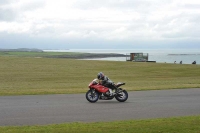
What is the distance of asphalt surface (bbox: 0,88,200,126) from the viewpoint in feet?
37.2

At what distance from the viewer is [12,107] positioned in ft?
45.0

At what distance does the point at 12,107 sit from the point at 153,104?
5470mm

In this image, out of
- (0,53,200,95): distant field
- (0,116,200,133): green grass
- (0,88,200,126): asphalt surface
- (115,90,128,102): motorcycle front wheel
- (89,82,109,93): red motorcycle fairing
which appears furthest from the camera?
(0,53,200,95): distant field

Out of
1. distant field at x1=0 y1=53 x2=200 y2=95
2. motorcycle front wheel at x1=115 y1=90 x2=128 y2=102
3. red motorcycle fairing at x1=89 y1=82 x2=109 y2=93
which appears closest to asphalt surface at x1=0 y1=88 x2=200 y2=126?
motorcycle front wheel at x1=115 y1=90 x2=128 y2=102

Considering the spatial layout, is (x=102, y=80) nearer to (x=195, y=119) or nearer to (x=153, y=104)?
(x=153, y=104)

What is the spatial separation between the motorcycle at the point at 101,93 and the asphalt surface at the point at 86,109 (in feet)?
0.73

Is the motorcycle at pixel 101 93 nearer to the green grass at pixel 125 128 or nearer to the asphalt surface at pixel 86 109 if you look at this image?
the asphalt surface at pixel 86 109

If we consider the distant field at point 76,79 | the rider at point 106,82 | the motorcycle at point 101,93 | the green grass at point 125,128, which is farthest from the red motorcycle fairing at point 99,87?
the green grass at point 125,128

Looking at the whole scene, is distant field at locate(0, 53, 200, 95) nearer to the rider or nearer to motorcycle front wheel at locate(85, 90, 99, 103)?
motorcycle front wheel at locate(85, 90, 99, 103)

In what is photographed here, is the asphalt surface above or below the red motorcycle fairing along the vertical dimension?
below

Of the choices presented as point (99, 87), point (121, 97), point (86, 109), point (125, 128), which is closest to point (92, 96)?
point (99, 87)

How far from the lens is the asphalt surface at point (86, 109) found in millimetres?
11336

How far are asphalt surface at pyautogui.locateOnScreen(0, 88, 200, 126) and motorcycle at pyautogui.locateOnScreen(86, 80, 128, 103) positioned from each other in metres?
0.22

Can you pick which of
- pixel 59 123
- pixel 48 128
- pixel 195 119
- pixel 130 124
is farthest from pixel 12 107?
pixel 195 119
